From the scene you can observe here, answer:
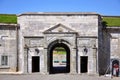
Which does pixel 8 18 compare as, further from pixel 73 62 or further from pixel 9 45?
pixel 73 62

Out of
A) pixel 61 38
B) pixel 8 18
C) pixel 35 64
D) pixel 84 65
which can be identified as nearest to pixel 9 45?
pixel 35 64

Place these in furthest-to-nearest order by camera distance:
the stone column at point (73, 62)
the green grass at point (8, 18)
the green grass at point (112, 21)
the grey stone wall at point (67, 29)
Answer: the green grass at point (112, 21) → the green grass at point (8, 18) → the grey stone wall at point (67, 29) → the stone column at point (73, 62)

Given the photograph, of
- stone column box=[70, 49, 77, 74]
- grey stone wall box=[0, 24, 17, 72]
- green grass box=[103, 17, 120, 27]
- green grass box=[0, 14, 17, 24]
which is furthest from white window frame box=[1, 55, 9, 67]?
green grass box=[103, 17, 120, 27]

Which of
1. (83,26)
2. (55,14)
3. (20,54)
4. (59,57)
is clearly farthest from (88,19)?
(59,57)

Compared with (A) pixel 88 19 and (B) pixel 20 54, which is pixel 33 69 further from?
(A) pixel 88 19

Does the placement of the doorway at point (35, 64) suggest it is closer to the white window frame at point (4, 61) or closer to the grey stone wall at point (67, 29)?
the grey stone wall at point (67, 29)

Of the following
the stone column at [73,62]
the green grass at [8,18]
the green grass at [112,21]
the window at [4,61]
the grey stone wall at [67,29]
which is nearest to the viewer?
the stone column at [73,62]

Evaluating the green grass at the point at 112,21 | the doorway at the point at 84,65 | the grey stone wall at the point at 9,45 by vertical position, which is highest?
the green grass at the point at 112,21

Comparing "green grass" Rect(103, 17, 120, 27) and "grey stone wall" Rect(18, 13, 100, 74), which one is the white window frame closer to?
"grey stone wall" Rect(18, 13, 100, 74)

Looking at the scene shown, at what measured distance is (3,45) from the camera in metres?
31.5

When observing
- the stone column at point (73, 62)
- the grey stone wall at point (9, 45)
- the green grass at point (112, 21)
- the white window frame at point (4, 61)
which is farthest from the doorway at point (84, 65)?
the white window frame at point (4, 61)

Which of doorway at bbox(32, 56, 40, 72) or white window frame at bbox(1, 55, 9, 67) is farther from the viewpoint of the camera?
doorway at bbox(32, 56, 40, 72)

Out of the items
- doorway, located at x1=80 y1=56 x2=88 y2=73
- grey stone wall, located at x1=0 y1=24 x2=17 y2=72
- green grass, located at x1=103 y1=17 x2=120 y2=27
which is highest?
green grass, located at x1=103 y1=17 x2=120 y2=27

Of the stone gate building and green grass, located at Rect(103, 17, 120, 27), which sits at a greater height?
green grass, located at Rect(103, 17, 120, 27)
